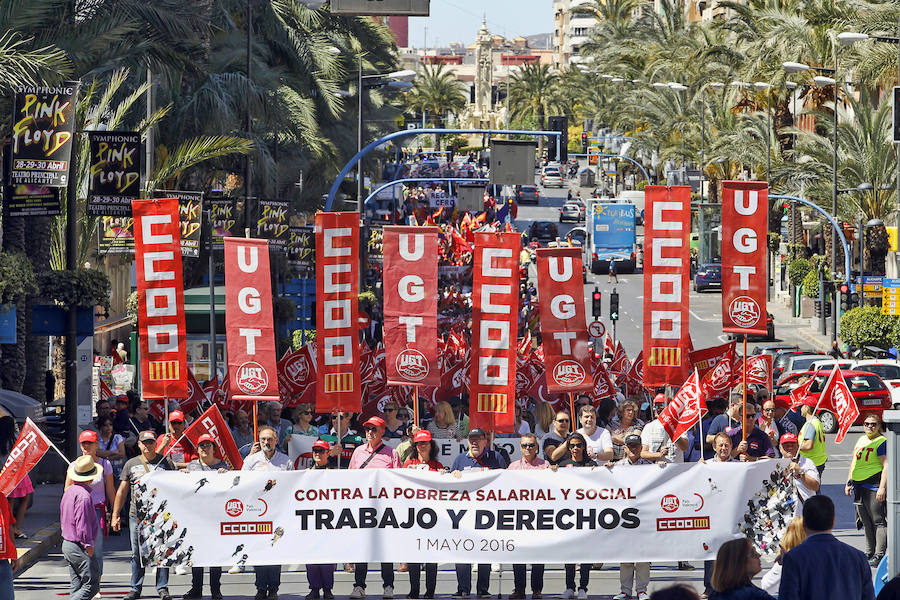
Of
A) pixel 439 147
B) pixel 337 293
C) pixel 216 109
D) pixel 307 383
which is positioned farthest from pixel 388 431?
pixel 439 147

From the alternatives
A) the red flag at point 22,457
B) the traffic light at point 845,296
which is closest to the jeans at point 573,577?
the red flag at point 22,457

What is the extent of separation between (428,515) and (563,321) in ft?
12.8

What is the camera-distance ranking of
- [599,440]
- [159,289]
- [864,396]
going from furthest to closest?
[864,396], [159,289], [599,440]

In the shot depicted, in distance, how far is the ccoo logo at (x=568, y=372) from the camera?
1666 centimetres

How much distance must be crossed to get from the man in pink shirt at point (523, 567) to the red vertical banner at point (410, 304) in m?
2.88

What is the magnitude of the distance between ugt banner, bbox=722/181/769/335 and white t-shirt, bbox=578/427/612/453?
2.01 meters

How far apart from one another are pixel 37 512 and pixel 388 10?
285 inches

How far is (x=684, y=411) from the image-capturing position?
609 inches

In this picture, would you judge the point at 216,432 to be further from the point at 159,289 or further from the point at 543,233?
the point at 543,233

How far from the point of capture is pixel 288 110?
40438 millimetres

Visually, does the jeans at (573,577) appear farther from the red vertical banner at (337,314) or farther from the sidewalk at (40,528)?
the sidewalk at (40,528)

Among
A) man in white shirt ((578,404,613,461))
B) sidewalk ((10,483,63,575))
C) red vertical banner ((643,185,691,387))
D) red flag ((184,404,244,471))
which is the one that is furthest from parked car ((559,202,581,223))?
red flag ((184,404,244,471))

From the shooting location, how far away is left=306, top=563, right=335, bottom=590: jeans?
44.0 feet

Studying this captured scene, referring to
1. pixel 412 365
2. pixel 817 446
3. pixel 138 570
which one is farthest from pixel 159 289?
pixel 817 446
